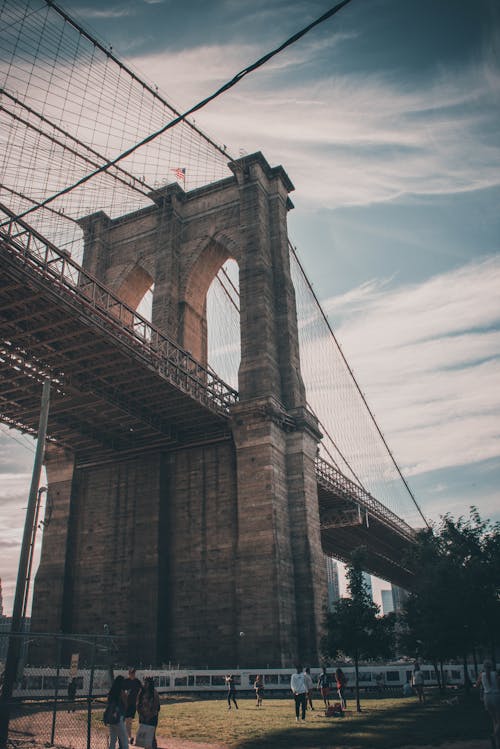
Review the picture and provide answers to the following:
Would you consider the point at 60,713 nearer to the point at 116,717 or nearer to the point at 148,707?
the point at 148,707

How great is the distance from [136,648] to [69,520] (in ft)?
26.4

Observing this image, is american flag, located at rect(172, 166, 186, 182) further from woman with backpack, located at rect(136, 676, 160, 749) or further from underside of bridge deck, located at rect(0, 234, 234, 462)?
woman with backpack, located at rect(136, 676, 160, 749)

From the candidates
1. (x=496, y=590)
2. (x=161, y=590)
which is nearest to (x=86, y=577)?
(x=161, y=590)

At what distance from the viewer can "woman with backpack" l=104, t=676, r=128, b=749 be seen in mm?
9406

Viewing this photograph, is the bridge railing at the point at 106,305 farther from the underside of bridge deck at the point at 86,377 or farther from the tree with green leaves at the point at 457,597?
the tree with green leaves at the point at 457,597

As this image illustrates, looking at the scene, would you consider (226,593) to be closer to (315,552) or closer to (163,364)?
(315,552)

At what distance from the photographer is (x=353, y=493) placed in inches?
1815

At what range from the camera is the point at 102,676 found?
25.0 meters

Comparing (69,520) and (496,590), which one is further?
(69,520)

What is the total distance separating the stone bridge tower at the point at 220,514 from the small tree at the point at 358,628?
20.3 feet

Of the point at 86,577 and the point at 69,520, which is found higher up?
the point at 69,520

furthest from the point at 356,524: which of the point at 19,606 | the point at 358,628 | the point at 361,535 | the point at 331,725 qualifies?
the point at 19,606

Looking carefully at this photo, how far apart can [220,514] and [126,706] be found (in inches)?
833

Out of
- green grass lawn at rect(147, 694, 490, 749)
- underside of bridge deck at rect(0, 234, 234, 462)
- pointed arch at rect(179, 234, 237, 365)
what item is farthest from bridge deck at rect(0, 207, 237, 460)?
green grass lawn at rect(147, 694, 490, 749)
